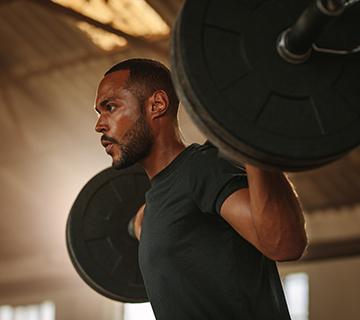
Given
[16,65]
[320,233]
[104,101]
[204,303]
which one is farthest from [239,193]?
[320,233]

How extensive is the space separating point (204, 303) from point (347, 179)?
634 cm

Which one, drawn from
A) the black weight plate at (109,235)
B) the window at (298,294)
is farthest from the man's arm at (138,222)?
the window at (298,294)

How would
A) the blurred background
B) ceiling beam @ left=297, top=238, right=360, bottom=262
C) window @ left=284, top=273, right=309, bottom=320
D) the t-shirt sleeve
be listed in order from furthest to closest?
window @ left=284, top=273, right=309, bottom=320, ceiling beam @ left=297, top=238, right=360, bottom=262, the blurred background, the t-shirt sleeve

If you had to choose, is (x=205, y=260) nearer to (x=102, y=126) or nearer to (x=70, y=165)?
(x=102, y=126)

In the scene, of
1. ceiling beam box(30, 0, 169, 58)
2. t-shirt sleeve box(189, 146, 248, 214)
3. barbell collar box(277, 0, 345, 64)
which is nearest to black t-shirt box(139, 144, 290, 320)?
t-shirt sleeve box(189, 146, 248, 214)

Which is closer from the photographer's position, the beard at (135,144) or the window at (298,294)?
the beard at (135,144)

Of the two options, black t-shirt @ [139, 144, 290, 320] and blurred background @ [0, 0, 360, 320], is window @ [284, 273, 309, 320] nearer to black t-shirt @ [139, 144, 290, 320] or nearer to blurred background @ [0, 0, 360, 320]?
blurred background @ [0, 0, 360, 320]

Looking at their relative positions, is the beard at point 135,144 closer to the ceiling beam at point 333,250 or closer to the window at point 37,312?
the ceiling beam at point 333,250

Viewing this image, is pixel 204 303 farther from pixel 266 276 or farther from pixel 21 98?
pixel 21 98

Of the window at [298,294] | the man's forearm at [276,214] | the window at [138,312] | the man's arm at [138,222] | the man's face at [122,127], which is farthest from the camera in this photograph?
the window at [138,312]

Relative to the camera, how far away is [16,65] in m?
7.91

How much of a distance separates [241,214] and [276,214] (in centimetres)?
10

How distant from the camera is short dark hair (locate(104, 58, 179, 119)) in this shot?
2102 millimetres

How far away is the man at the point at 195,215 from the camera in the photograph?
1.73 metres
